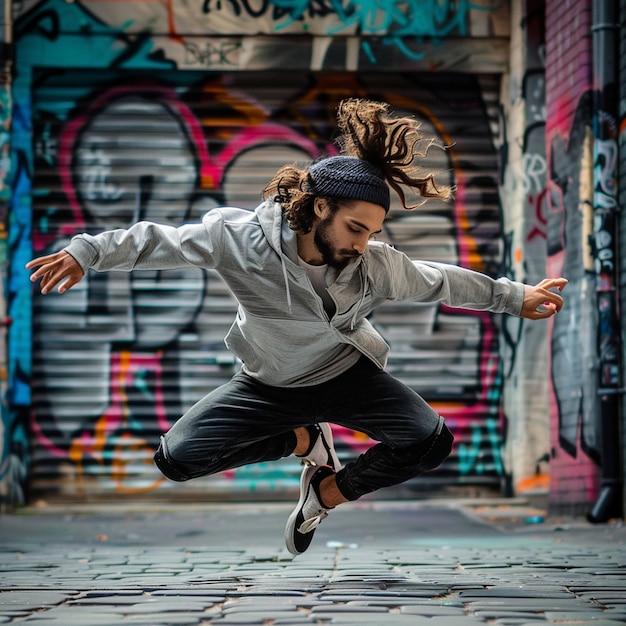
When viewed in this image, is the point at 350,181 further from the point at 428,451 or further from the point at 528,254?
the point at 528,254

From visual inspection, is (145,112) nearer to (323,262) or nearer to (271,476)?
(271,476)

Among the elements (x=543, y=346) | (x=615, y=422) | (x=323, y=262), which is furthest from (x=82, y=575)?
(x=543, y=346)

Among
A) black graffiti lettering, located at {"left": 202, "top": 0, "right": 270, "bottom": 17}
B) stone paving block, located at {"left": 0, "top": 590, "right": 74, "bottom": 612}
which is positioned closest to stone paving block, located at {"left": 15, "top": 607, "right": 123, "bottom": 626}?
stone paving block, located at {"left": 0, "top": 590, "right": 74, "bottom": 612}

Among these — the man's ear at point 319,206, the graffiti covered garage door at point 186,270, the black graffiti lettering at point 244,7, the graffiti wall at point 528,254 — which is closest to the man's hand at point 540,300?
the man's ear at point 319,206

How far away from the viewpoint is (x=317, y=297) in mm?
4590

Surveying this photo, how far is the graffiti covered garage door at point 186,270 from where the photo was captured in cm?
982

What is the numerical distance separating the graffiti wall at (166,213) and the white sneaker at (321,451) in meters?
4.41

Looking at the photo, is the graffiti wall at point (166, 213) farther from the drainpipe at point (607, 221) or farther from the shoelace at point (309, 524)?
the shoelace at point (309, 524)

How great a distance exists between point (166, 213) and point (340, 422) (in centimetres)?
537

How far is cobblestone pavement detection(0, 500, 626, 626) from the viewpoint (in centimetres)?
368

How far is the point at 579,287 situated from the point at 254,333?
4.16 m

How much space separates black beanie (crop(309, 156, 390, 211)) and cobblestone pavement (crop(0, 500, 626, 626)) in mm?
1577

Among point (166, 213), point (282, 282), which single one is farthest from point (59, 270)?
point (166, 213)

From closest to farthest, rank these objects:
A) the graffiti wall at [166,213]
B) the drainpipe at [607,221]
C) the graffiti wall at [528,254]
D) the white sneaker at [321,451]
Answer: the white sneaker at [321,451] < the drainpipe at [607,221] < the graffiti wall at [528,254] < the graffiti wall at [166,213]
